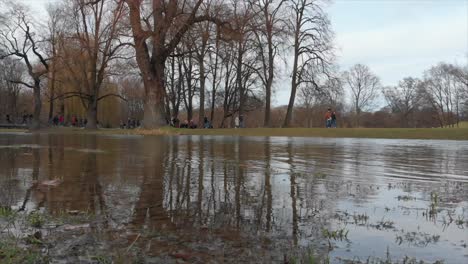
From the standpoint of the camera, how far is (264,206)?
5398mm

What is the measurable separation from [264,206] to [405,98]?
10471 centimetres

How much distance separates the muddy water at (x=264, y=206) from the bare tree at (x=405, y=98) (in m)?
96.4

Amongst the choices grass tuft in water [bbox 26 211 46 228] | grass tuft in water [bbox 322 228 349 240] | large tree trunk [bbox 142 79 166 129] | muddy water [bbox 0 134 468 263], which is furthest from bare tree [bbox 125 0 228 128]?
grass tuft in water [bbox 322 228 349 240]

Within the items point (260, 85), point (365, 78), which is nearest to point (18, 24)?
point (260, 85)

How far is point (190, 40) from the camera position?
1128 inches

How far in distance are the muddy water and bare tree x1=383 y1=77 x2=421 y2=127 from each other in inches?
3797

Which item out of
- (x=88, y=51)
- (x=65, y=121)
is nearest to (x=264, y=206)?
(x=88, y=51)

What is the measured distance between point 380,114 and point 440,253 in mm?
99566

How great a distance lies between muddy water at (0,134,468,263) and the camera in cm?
380

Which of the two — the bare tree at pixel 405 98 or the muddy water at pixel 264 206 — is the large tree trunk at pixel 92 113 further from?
the bare tree at pixel 405 98

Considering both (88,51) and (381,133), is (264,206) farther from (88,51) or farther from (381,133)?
(88,51)

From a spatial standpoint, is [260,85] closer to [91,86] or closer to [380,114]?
[91,86]

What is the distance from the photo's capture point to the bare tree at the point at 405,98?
326 feet

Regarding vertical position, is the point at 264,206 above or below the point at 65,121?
below
